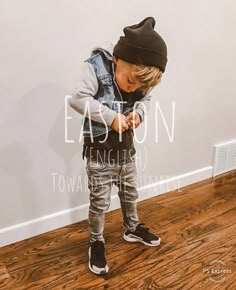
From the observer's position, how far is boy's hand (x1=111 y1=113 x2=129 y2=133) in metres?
1.23

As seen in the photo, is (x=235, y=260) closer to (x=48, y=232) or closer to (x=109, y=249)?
(x=109, y=249)

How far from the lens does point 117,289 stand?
52.3 inches

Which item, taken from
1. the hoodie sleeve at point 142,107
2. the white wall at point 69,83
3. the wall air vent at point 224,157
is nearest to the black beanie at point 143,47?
the hoodie sleeve at point 142,107

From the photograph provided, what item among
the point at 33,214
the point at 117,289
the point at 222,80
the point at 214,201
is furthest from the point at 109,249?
the point at 222,80

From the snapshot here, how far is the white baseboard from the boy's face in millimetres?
766

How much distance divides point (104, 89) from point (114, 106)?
74mm

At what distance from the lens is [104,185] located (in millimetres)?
1375

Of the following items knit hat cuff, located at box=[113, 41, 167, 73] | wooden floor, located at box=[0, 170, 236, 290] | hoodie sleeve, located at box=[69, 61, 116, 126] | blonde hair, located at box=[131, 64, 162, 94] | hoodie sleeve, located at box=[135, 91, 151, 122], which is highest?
knit hat cuff, located at box=[113, 41, 167, 73]

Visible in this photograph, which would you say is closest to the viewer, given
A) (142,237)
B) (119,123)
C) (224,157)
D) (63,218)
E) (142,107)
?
(119,123)

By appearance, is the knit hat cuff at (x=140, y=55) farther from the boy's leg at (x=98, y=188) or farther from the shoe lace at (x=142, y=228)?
the shoe lace at (x=142, y=228)

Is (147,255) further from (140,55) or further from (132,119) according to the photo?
(140,55)

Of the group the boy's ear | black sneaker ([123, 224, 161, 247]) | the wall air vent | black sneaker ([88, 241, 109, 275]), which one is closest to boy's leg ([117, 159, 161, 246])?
black sneaker ([123, 224, 161, 247])

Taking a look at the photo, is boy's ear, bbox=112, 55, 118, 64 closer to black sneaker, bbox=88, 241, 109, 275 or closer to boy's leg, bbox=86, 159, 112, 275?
boy's leg, bbox=86, 159, 112, 275

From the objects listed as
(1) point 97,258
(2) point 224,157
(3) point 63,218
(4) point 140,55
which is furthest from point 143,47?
(2) point 224,157
